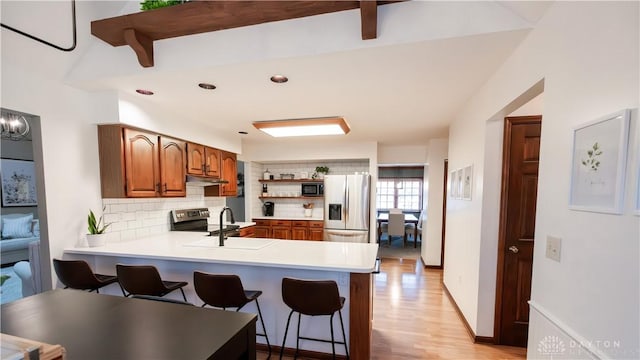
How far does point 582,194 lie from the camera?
1.06 m

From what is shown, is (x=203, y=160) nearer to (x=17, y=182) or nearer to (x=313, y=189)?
(x=313, y=189)

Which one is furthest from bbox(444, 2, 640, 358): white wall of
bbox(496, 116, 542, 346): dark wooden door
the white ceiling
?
bbox(496, 116, 542, 346): dark wooden door

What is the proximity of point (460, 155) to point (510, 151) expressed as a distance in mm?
773

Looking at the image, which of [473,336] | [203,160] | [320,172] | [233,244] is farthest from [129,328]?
[320,172]

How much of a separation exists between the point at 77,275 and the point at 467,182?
3.65 meters

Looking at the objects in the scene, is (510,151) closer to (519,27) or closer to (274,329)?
(519,27)

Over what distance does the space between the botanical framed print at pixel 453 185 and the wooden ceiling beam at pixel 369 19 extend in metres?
2.24

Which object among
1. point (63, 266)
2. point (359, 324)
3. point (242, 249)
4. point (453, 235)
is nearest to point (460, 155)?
point (453, 235)

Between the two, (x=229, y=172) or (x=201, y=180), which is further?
(x=229, y=172)

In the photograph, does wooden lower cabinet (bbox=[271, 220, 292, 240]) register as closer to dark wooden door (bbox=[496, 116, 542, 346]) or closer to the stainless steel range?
the stainless steel range

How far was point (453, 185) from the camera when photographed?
10.5ft

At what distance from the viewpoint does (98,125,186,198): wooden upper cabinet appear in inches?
98.0

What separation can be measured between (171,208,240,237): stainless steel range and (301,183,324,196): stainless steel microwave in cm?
167

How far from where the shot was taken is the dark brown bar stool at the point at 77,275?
204cm
